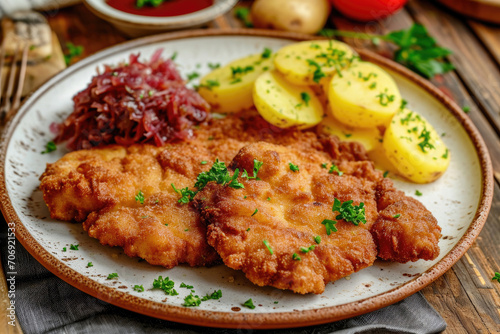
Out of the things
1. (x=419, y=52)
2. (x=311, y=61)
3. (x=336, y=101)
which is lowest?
(x=419, y=52)

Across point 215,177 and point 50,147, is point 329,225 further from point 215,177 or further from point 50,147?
point 50,147

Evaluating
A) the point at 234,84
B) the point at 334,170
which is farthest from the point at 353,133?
the point at 234,84

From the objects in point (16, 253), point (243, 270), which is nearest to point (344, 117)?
point (243, 270)

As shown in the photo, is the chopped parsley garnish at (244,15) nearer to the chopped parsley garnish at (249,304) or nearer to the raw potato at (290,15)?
the raw potato at (290,15)

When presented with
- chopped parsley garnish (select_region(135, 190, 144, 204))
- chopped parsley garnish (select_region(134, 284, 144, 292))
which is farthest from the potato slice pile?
chopped parsley garnish (select_region(134, 284, 144, 292))

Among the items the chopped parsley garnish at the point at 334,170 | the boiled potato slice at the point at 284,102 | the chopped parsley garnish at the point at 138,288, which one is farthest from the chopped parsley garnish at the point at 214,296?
the boiled potato slice at the point at 284,102

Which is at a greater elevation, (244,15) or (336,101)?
(336,101)
